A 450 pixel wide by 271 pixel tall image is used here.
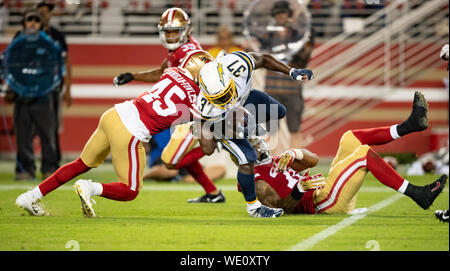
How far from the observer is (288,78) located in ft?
35.5

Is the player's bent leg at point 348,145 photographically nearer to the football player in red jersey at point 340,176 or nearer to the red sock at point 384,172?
the football player in red jersey at point 340,176

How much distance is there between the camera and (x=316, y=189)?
629 centimetres

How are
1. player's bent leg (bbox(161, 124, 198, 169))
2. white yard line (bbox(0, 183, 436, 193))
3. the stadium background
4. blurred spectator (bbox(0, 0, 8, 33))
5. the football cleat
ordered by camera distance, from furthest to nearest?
blurred spectator (bbox(0, 0, 8, 33)) → the stadium background → white yard line (bbox(0, 183, 436, 193)) → player's bent leg (bbox(161, 124, 198, 169)) → the football cleat

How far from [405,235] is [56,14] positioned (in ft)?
31.7

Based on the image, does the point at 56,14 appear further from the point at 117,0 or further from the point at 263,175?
the point at 263,175

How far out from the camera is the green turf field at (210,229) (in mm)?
4797

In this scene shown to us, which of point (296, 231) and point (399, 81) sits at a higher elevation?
point (296, 231)

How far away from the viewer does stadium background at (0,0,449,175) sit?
13531 millimetres

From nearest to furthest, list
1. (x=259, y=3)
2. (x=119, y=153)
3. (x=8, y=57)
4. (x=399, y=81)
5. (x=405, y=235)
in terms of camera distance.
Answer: (x=405, y=235) < (x=119, y=153) < (x=8, y=57) < (x=259, y=3) < (x=399, y=81)

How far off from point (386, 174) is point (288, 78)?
5104mm

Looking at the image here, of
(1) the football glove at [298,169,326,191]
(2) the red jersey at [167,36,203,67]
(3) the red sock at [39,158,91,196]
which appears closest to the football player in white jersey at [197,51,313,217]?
(1) the football glove at [298,169,326,191]

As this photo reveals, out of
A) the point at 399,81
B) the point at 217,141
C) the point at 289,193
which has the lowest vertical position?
the point at 399,81

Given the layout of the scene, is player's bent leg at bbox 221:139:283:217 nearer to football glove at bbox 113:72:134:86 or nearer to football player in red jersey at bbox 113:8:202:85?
football glove at bbox 113:72:134:86

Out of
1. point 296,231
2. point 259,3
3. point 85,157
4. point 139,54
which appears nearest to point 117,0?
point 139,54
